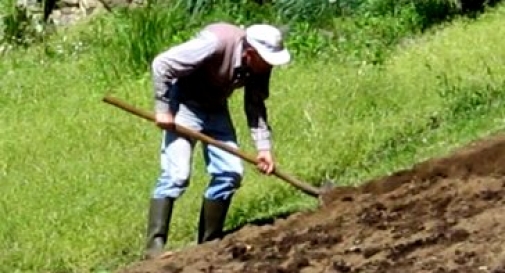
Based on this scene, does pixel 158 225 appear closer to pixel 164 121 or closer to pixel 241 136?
pixel 164 121

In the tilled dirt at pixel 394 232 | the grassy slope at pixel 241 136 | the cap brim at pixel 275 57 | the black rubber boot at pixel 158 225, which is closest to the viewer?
the tilled dirt at pixel 394 232

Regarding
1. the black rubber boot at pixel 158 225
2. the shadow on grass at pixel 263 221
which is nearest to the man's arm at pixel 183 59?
the black rubber boot at pixel 158 225

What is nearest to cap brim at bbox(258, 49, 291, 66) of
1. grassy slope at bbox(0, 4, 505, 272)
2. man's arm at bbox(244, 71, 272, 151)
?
man's arm at bbox(244, 71, 272, 151)

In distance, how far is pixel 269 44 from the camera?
8664 mm

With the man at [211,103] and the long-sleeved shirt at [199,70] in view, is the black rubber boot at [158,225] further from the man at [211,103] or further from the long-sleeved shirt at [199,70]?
the long-sleeved shirt at [199,70]

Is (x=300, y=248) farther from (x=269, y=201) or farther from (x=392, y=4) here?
(x=392, y=4)

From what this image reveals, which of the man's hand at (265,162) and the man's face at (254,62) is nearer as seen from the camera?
the man's face at (254,62)

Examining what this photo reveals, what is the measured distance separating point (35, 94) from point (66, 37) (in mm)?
2061

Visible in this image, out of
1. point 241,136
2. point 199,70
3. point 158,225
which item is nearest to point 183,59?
point 199,70

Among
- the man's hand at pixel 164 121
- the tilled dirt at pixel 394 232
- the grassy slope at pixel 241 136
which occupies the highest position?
the man's hand at pixel 164 121

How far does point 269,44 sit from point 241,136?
336 cm

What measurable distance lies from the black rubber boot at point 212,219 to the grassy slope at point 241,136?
17.8 inches

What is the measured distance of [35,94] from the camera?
14.8 meters

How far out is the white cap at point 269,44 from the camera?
341 inches
